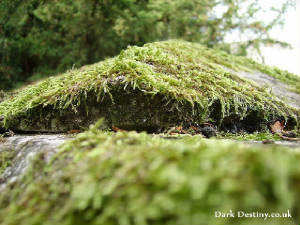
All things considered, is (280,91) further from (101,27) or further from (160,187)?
(101,27)

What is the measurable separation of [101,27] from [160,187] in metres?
5.42

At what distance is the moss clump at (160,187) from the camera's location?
577 millimetres

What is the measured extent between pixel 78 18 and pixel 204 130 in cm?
449

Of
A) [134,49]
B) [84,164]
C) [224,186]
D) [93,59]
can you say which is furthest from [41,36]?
[224,186]

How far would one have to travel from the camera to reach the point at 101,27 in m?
5.42

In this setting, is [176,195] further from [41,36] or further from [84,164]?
[41,36]

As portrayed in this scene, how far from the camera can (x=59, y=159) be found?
0.96 meters

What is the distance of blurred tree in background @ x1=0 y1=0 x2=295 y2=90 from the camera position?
491 centimetres

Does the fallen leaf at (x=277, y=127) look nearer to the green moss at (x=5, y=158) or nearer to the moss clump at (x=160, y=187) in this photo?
the moss clump at (x=160, y=187)

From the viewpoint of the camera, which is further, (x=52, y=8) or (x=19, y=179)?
(x=52, y=8)

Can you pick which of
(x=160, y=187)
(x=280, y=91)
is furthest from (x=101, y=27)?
(x=160, y=187)

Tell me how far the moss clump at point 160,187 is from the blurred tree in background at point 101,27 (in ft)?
15.2

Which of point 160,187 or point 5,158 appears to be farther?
point 5,158

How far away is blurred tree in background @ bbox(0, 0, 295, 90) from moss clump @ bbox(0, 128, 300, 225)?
15.2 feet
